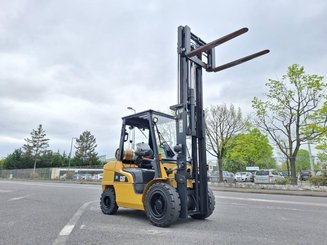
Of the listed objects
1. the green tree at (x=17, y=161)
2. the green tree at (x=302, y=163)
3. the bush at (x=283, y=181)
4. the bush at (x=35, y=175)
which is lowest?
the bush at (x=283, y=181)

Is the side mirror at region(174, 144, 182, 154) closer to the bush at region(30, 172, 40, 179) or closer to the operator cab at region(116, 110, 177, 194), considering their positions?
the operator cab at region(116, 110, 177, 194)

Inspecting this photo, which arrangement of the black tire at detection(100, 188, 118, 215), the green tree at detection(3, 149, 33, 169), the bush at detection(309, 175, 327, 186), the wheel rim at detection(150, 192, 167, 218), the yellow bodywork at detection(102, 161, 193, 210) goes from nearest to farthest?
the wheel rim at detection(150, 192, 167, 218)
the yellow bodywork at detection(102, 161, 193, 210)
the black tire at detection(100, 188, 118, 215)
the bush at detection(309, 175, 327, 186)
the green tree at detection(3, 149, 33, 169)

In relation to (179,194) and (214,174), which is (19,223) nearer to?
(179,194)

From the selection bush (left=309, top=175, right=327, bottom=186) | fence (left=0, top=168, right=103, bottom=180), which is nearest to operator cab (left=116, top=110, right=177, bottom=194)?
bush (left=309, top=175, right=327, bottom=186)

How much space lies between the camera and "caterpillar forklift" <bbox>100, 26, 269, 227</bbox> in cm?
590

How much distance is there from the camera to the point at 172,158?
22.1 ft

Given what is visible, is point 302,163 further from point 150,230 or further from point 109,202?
point 150,230

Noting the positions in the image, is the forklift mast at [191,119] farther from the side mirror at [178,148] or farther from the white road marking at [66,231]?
the white road marking at [66,231]

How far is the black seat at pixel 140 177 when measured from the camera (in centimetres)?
664

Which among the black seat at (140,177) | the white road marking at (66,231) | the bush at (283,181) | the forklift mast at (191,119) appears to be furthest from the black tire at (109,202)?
the bush at (283,181)

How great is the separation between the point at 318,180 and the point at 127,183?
18200 millimetres

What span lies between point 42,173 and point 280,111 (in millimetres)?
45045

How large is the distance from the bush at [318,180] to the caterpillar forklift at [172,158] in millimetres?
16954

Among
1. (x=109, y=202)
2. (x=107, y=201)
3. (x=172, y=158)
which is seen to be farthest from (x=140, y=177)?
(x=107, y=201)
